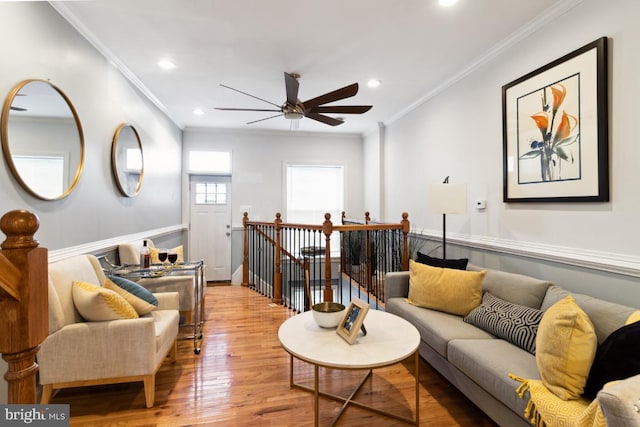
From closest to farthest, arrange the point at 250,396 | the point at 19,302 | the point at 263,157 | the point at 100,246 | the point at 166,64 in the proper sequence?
the point at 19,302, the point at 250,396, the point at 100,246, the point at 166,64, the point at 263,157

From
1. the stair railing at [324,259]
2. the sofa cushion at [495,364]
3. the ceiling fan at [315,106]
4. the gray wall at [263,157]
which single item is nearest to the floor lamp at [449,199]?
the stair railing at [324,259]

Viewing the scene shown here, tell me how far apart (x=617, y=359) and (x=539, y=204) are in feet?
4.88

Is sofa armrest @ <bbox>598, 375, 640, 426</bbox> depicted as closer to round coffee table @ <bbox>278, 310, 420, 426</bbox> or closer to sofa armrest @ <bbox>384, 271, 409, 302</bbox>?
round coffee table @ <bbox>278, 310, 420, 426</bbox>

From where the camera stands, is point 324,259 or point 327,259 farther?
point 324,259

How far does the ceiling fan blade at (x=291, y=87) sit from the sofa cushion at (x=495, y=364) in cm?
252

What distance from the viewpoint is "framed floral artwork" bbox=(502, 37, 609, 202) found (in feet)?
6.93

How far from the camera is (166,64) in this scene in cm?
330

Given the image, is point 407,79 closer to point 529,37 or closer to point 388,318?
point 529,37

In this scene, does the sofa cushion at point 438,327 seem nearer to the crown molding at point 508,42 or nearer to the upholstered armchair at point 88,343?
the upholstered armchair at point 88,343

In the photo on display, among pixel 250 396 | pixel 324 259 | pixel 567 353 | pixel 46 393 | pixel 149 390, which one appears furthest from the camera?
pixel 324 259

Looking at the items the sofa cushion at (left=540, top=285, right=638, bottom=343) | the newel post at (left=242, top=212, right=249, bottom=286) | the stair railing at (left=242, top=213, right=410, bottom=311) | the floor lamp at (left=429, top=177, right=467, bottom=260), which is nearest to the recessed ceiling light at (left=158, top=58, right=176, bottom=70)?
the stair railing at (left=242, top=213, right=410, bottom=311)

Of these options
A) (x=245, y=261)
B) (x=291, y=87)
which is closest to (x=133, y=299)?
(x=291, y=87)

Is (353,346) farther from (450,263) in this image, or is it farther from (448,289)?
(450,263)

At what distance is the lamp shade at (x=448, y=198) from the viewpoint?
9.88 ft
